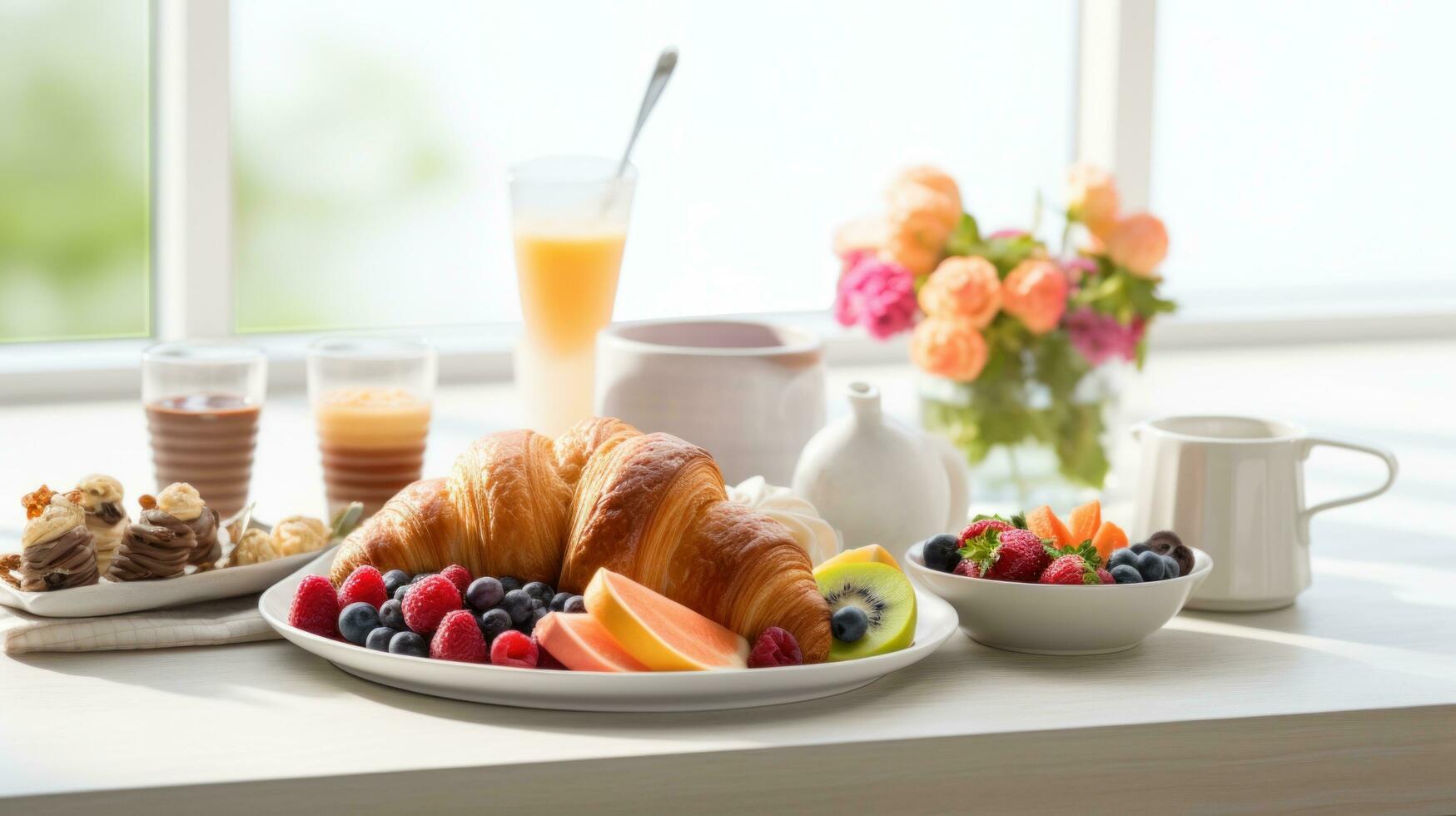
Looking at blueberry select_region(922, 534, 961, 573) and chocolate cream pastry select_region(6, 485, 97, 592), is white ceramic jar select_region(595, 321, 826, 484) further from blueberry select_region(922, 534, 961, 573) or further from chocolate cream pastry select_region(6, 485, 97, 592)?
chocolate cream pastry select_region(6, 485, 97, 592)

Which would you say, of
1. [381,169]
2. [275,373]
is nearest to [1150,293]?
[275,373]

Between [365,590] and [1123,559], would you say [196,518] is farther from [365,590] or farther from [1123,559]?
[1123,559]

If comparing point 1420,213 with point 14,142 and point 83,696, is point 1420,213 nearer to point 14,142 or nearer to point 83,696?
point 14,142

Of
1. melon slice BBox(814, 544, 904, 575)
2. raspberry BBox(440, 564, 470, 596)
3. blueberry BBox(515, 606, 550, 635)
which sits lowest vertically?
blueberry BBox(515, 606, 550, 635)

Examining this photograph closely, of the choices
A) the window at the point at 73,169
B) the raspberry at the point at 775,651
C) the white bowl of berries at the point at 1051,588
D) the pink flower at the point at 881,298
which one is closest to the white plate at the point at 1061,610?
the white bowl of berries at the point at 1051,588

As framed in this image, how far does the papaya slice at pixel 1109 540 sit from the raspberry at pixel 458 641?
1.17ft

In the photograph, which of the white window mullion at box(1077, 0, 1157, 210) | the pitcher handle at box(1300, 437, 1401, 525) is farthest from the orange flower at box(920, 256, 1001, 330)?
the white window mullion at box(1077, 0, 1157, 210)

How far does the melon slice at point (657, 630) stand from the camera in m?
0.72

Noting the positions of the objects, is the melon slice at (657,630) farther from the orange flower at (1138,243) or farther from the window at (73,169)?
the window at (73,169)

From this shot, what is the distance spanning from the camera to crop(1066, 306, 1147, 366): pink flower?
1.26 m

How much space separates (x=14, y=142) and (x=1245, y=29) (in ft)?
6.20

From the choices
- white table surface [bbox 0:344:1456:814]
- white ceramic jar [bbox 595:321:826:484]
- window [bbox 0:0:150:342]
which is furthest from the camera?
window [bbox 0:0:150:342]

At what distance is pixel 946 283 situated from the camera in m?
1.24

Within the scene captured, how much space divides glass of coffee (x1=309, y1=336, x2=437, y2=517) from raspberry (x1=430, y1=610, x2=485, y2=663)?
392 millimetres
